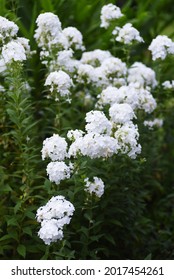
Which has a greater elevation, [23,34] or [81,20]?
[81,20]

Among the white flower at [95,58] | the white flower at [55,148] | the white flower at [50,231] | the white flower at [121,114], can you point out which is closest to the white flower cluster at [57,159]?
the white flower at [55,148]

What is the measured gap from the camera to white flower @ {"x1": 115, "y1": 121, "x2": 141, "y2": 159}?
3.52 meters

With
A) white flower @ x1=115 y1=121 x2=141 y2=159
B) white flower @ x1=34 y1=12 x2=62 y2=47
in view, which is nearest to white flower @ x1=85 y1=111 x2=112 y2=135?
white flower @ x1=115 y1=121 x2=141 y2=159

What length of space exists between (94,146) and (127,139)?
0.33 meters

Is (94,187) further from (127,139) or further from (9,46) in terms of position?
(9,46)

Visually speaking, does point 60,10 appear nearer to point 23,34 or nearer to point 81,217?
point 23,34

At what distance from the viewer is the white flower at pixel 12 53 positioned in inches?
141

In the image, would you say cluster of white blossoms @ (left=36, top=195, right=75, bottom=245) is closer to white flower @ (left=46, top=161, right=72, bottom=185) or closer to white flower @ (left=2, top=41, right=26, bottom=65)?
white flower @ (left=46, top=161, right=72, bottom=185)

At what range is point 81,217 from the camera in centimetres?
373

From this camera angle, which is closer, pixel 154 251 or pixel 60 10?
pixel 154 251

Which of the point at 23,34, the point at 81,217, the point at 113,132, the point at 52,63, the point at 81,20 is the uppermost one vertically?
the point at 81,20
